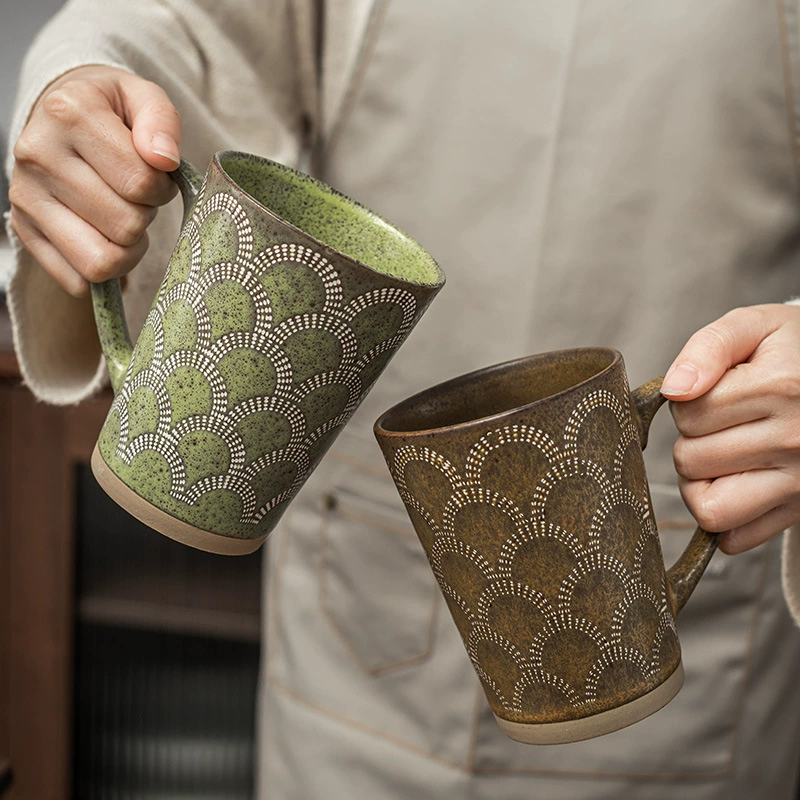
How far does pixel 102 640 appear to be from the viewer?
4.91 feet

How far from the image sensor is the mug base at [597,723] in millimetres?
494

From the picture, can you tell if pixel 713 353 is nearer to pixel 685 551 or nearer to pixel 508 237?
pixel 685 551

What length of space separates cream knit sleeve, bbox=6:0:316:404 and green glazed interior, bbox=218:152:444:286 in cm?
16

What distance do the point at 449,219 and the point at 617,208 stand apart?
0.14m

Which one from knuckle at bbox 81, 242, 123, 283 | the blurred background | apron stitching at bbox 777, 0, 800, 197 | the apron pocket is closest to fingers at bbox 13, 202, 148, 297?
knuckle at bbox 81, 242, 123, 283

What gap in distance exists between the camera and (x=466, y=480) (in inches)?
18.1

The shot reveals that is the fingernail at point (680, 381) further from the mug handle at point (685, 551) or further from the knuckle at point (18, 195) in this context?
the knuckle at point (18, 195)

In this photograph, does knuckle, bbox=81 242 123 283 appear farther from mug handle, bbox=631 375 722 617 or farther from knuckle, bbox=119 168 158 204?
mug handle, bbox=631 375 722 617

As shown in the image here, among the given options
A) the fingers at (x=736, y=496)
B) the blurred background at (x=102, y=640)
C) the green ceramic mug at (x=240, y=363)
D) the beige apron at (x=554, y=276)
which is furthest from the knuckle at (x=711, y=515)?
the blurred background at (x=102, y=640)

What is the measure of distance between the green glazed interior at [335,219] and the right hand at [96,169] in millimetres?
58

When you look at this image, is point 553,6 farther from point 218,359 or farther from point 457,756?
point 457,756

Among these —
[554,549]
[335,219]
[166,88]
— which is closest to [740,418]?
[554,549]

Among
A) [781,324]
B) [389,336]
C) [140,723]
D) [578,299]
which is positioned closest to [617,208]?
[578,299]

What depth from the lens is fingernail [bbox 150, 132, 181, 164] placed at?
0.52 metres
